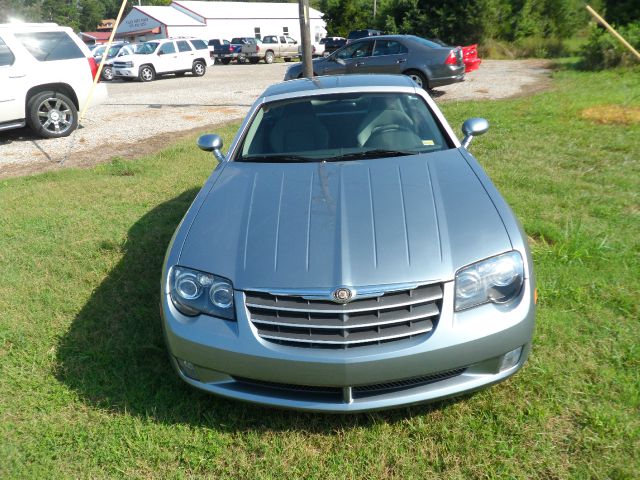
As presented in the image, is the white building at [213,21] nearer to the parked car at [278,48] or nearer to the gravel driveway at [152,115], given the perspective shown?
the parked car at [278,48]

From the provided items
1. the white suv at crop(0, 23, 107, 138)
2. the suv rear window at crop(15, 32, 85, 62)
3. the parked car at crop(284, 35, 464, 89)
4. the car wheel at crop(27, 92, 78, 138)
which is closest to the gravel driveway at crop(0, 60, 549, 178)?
the car wheel at crop(27, 92, 78, 138)

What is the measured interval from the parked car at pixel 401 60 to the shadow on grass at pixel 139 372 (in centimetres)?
933

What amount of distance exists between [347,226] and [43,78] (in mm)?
8109

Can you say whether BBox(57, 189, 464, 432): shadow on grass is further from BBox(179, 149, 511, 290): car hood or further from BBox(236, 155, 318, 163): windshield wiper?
BBox(236, 155, 318, 163): windshield wiper

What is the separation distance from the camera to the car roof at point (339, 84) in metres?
3.73

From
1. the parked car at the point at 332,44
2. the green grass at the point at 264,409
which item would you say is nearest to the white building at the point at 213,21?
the parked car at the point at 332,44

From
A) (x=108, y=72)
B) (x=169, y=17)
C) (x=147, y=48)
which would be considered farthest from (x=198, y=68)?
(x=169, y=17)

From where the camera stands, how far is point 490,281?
2170 mm

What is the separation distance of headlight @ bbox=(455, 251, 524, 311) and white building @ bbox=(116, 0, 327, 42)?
4805 cm

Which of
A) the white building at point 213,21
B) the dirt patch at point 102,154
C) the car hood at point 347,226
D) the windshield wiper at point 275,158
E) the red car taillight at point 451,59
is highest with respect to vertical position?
the white building at point 213,21

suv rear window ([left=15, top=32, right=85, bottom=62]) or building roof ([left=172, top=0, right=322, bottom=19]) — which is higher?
building roof ([left=172, top=0, right=322, bottom=19])

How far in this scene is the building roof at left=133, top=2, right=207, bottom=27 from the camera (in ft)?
154

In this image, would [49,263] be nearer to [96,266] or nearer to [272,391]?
[96,266]

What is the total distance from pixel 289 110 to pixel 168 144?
5504 mm
